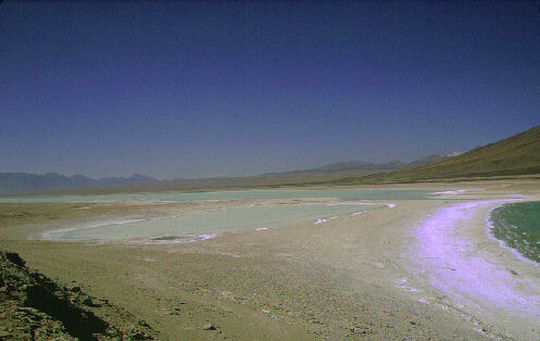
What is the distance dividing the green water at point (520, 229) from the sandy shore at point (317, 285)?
0.59 m

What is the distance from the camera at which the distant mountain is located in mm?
80375

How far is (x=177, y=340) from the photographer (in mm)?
4492

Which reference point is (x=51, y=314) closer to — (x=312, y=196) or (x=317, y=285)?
(x=317, y=285)

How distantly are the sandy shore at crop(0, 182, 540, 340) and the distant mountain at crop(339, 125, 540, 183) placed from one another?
73.5 metres

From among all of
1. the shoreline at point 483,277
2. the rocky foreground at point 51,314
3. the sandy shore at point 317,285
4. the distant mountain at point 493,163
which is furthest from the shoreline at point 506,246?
the distant mountain at point 493,163

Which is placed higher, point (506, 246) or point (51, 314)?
point (51, 314)

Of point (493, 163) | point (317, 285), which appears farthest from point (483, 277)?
point (493, 163)

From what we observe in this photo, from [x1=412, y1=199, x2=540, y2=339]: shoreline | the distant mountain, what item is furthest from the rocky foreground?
the distant mountain

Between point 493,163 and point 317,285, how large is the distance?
314 ft

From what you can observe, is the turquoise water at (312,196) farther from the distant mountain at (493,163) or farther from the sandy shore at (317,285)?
the distant mountain at (493,163)

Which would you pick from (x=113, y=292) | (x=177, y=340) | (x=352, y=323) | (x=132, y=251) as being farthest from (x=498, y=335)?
(x=132, y=251)

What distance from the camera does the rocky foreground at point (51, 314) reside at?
3494mm

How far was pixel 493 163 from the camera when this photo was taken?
294ft

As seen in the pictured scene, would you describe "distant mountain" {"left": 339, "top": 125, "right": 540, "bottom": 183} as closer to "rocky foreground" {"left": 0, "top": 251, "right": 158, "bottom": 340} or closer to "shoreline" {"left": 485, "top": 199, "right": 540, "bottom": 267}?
"shoreline" {"left": 485, "top": 199, "right": 540, "bottom": 267}
